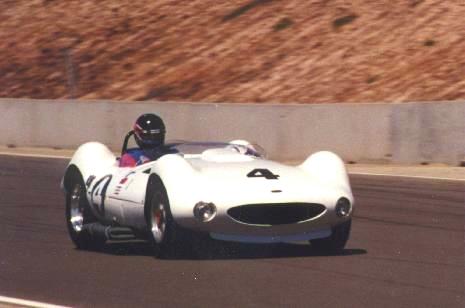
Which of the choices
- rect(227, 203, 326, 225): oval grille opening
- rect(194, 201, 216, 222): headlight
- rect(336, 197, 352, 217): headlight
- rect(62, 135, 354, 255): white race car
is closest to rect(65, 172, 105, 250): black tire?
rect(62, 135, 354, 255): white race car

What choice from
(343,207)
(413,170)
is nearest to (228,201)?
(343,207)

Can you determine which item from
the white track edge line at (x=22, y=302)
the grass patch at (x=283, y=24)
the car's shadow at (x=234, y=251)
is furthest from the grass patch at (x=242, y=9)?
the white track edge line at (x=22, y=302)

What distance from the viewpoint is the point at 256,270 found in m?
10.0

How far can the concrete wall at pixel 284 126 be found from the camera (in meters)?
21.5

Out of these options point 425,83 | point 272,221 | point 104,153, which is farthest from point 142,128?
point 425,83

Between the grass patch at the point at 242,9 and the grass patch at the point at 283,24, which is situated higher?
the grass patch at the point at 242,9

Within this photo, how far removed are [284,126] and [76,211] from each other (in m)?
11.0

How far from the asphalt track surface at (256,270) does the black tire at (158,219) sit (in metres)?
0.12

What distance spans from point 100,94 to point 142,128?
22474 mm

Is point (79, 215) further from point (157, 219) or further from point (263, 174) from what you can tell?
point (263, 174)

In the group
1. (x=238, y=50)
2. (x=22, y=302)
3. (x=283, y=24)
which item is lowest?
(x=238, y=50)

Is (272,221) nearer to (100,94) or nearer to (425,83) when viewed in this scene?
(425,83)

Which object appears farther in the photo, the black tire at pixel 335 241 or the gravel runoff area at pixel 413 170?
the gravel runoff area at pixel 413 170

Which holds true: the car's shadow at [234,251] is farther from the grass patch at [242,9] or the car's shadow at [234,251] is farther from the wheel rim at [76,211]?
the grass patch at [242,9]
